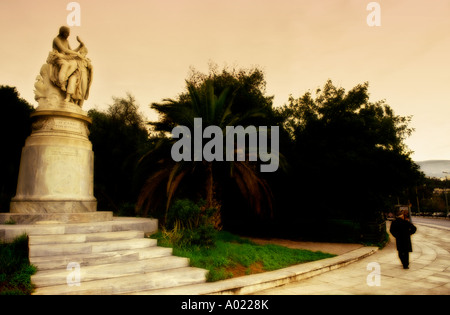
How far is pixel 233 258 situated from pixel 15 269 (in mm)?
4474

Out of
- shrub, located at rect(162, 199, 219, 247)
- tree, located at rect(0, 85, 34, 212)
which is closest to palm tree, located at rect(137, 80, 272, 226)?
shrub, located at rect(162, 199, 219, 247)

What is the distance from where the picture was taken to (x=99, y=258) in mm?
5438

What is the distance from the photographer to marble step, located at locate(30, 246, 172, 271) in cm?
494

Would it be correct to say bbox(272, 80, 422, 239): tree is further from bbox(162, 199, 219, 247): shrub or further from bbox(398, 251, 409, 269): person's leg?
bbox(162, 199, 219, 247): shrub

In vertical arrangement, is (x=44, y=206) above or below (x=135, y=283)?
above

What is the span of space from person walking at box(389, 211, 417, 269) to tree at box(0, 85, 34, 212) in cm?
1961

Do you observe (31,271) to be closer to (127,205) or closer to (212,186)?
(212,186)

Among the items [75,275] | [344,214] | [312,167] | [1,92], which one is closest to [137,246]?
[75,275]

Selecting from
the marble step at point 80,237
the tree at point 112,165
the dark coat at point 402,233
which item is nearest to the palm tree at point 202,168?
the marble step at point 80,237

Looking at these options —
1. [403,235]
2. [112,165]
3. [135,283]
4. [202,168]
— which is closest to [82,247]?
[135,283]

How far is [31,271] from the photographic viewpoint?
4.54 metres

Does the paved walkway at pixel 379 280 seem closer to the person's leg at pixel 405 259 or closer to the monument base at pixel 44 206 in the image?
the person's leg at pixel 405 259

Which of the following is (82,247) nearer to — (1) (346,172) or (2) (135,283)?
(2) (135,283)
